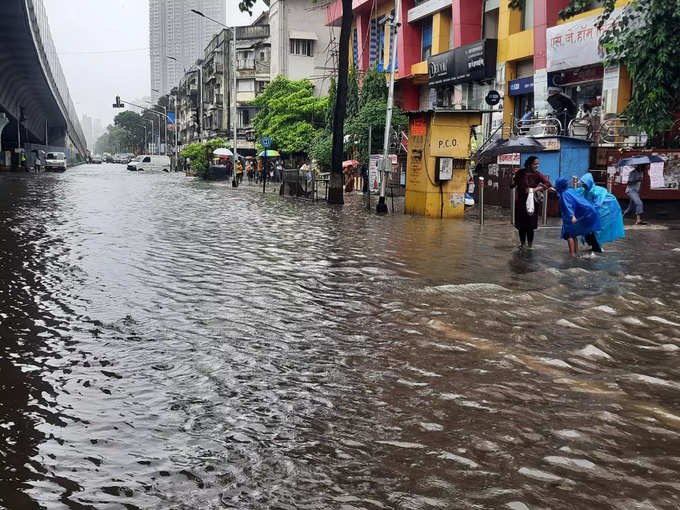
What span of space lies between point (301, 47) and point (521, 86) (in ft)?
141

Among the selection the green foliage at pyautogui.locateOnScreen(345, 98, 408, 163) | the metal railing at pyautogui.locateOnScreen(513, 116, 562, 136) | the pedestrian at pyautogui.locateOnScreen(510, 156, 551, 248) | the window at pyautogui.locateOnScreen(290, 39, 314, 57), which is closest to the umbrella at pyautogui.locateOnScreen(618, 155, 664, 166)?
the metal railing at pyautogui.locateOnScreen(513, 116, 562, 136)

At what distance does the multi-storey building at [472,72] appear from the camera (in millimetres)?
21797

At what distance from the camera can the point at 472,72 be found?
107ft

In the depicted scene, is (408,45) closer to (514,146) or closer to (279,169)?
(279,169)

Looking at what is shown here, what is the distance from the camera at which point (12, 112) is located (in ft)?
196

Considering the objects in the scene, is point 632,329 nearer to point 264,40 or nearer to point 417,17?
point 417,17

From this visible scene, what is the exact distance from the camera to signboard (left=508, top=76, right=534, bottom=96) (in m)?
29.7

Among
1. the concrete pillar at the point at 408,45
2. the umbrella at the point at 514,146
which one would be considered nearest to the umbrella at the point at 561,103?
the umbrella at the point at 514,146

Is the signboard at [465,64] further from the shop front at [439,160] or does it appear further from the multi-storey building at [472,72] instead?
the shop front at [439,160]

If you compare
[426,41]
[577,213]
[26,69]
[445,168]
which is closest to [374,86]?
[426,41]

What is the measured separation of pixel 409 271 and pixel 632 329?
3.94 metres

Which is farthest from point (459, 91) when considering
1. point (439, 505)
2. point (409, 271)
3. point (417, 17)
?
point (439, 505)

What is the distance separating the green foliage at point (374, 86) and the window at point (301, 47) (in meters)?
32.3

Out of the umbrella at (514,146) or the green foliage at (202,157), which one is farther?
the green foliage at (202,157)
